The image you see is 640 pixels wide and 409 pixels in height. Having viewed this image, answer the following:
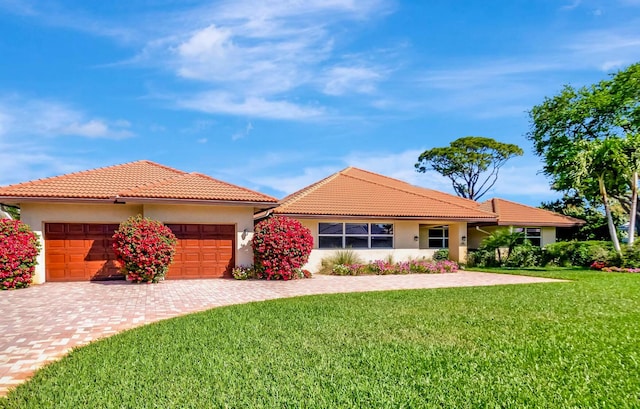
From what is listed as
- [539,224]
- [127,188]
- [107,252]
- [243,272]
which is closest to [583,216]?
[539,224]

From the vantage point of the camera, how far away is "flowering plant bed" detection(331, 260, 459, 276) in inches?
720

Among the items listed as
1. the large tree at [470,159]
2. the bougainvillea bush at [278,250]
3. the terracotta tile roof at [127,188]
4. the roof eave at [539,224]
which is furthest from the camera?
the large tree at [470,159]

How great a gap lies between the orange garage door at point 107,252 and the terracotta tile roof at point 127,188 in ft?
4.25

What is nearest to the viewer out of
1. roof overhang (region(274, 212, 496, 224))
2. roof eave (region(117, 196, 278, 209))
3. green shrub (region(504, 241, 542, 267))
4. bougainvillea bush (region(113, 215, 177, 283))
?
bougainvillea bush (region(113, 215, 177, 283))

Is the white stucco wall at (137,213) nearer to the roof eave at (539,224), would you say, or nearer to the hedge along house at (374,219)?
the hedge along house at (374,219)

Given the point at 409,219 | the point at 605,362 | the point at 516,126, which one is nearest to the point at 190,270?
the point at 409,219

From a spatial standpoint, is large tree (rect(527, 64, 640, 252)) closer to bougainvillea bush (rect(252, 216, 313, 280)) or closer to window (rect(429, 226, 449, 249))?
window (rect(429, 226, 449, 249))

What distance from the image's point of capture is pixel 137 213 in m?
15.9

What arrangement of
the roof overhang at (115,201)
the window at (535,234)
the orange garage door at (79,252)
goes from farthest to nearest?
1. the window at (535,234)
2. the orange garage door at (79,252)
3. the roof overhang at (115,201)

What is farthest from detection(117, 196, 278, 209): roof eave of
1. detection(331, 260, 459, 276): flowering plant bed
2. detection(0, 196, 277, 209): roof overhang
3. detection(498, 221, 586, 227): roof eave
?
detection(498, 221, 586, 227): roof eave

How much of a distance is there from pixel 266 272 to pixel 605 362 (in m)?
12.1

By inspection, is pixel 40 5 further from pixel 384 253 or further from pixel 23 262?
pixel 384 253

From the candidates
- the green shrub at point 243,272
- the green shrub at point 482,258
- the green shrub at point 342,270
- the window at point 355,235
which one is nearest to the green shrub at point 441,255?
the green shrub at point 482,258

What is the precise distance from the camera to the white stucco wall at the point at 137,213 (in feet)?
48.4
